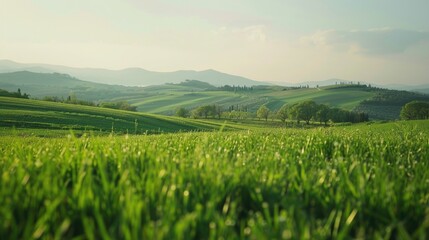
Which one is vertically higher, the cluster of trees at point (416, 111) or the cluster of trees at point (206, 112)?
the cluster of trees at point (416, 111)

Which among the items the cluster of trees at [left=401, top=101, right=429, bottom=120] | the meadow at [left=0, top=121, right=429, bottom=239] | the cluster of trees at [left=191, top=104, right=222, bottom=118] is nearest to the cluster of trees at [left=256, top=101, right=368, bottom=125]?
the cluster of trees at [left=401, top=101, right=429, bottom=120]

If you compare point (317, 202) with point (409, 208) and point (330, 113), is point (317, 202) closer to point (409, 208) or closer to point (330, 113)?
point (409, 208)

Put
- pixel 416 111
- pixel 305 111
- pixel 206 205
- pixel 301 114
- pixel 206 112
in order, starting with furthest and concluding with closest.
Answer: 1. pixel 206 112
2. pixel 301 114
3. pixel 305 111
4. pixel 416 111
5. pixel 206 205

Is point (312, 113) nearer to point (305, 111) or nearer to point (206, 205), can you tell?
point (305, 111)

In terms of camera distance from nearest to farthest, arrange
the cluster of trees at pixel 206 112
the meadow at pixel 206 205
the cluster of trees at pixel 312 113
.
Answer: the meadow at pixel 206 205 → the cluster of trees at pixel 312 113 → the cluster of trees at pixel 206 112

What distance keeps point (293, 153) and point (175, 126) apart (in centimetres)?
8485

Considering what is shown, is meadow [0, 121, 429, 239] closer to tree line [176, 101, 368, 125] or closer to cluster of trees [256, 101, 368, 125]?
tree line [176, 101, 368, 125]

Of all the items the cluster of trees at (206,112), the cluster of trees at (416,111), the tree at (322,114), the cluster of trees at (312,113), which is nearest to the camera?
the cluster of trees at (416,111)

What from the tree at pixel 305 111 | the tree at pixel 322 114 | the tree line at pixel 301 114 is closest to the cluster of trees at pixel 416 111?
the tree line at pixel 301 114

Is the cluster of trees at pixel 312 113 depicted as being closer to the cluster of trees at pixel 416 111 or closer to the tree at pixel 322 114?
the tree at pixel 322 114

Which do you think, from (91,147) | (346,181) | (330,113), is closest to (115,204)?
(346,181)

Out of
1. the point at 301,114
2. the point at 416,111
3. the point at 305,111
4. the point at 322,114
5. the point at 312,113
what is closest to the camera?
the point at 416,111

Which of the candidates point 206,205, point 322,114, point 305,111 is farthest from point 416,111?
point 206,205

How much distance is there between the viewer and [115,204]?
306 centimetres
